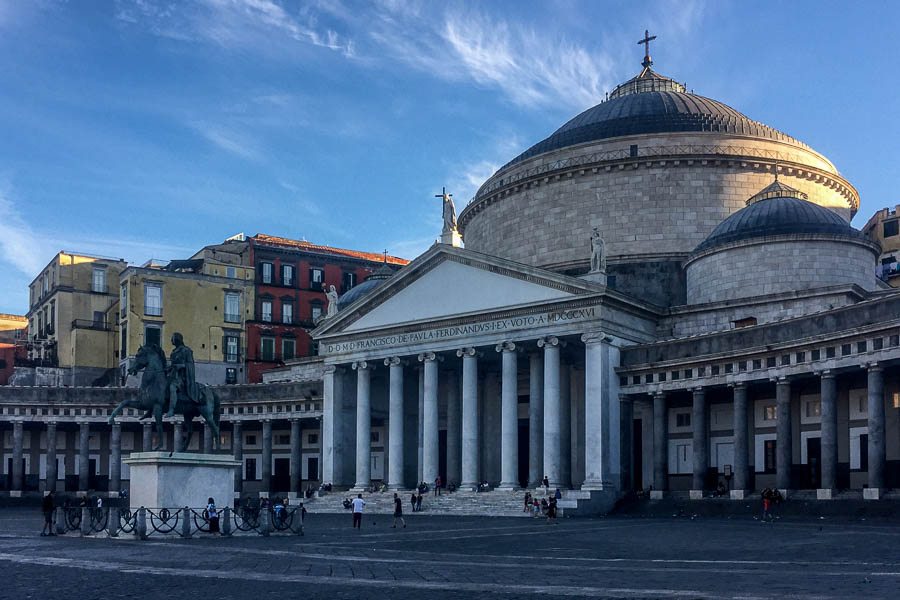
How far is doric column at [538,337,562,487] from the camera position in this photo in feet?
168

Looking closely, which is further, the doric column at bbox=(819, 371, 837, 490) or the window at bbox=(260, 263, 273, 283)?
the window at bbox=(260, 263, 273, 283)

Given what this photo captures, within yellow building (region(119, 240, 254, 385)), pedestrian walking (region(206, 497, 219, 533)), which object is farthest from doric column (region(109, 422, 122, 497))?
pedestrian walking (region(206, 497, 219, 533))

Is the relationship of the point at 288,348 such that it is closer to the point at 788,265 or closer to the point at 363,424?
the point at 363,424

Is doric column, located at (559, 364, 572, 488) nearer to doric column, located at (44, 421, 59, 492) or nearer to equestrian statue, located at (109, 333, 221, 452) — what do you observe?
equestrian statue, located at (109, 333, 221, 452)

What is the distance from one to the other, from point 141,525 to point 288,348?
2110 inches

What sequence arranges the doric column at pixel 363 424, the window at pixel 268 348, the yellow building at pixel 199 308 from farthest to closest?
the window at pixel 268 348 → the yellow building at pixel 199 308 → the doric column at pixel 363 424

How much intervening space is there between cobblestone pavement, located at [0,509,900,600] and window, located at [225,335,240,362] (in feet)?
148

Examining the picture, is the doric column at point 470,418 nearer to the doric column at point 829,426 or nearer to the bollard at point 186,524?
the doric column at point 829,426

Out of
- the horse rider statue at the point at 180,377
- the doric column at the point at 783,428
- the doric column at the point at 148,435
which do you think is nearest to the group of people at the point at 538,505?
the doric column at the point at 783,428

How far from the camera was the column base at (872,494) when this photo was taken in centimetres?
3797

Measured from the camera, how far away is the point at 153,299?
77.1m

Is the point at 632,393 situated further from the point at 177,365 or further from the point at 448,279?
the point at 177,365

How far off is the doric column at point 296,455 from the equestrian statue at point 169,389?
34141 mm

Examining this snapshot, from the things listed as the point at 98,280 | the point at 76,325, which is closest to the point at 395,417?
the point at 76,325
